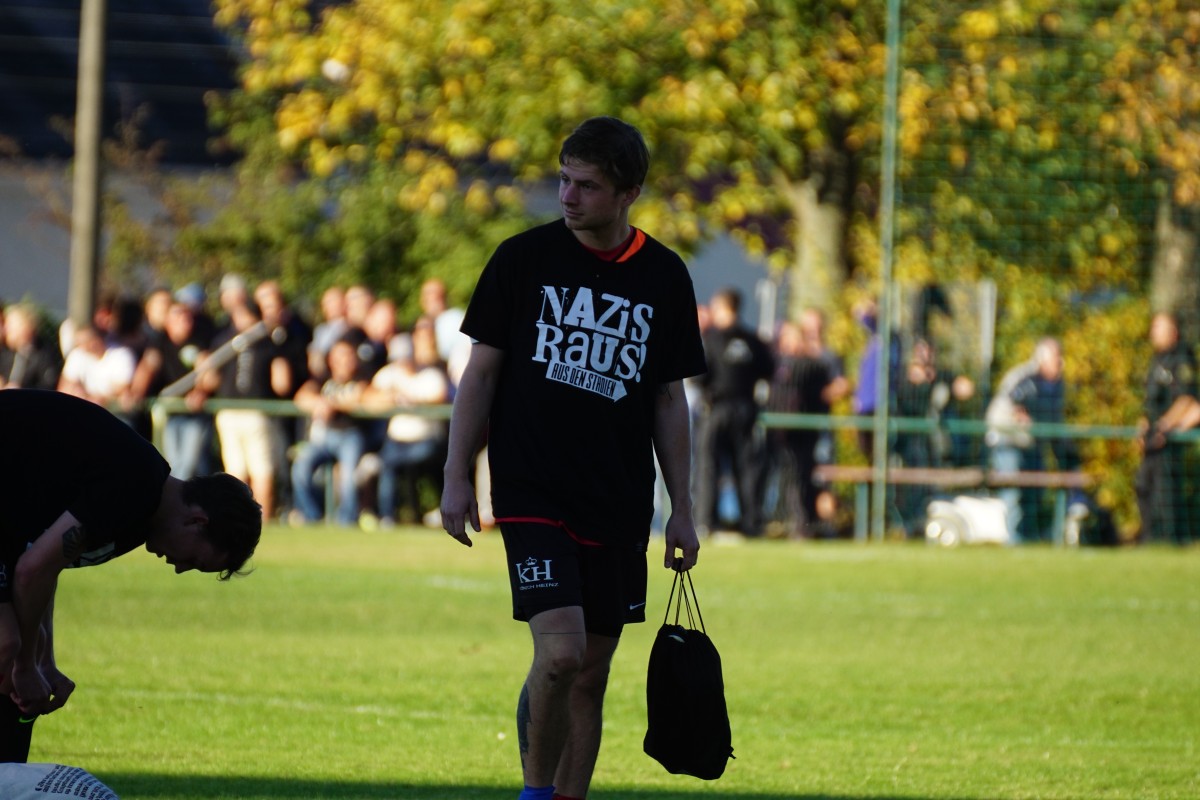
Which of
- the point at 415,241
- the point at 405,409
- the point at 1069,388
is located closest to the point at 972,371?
the point at 1069,388

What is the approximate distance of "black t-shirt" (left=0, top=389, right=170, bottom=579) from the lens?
206 inches

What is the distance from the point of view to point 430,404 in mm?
18797

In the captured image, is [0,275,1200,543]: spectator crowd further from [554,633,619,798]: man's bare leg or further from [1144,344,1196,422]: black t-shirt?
[554,633,619,798]: man's bare leg

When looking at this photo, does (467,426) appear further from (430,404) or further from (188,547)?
(430,404)

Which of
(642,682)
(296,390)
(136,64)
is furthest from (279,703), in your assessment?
(136,64)

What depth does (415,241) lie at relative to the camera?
30531 mm

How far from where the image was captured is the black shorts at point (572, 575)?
5.90 m

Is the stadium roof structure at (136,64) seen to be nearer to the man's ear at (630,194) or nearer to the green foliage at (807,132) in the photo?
the green foliage at (807,132)

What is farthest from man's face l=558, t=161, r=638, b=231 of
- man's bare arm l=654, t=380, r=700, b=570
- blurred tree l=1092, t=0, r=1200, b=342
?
blurred tree l=1092, t=0, r=1200, b=342

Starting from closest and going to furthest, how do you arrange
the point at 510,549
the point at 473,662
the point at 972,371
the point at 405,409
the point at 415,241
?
the point at 510,549
the point at 473,662
the point at 405,409
the point at 972,371
the point at 415,241

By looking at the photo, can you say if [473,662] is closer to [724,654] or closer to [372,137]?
[724,654]

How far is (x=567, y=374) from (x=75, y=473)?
146cm

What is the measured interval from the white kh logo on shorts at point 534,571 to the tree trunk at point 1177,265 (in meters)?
15.3

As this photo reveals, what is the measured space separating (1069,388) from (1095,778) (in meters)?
12.7
